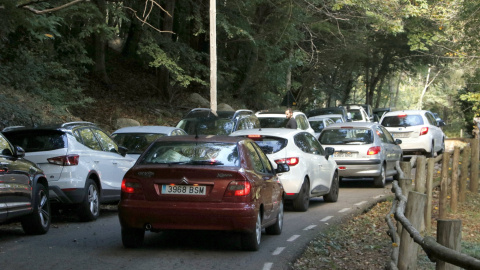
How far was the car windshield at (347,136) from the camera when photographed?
18.9 m

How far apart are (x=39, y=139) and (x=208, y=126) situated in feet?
26.2

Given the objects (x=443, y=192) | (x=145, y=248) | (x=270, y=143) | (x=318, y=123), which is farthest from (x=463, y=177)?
(x=318, y=123)

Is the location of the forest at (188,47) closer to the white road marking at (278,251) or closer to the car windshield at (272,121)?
the car windshield at (272,121)

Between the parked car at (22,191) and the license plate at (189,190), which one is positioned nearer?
the license plate at (189,190)

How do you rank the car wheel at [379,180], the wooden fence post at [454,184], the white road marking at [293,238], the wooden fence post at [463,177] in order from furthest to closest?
1. the car wheel at [379,180]
2. the wooden fence post at [463,177]
3. the wooden fence post at [454,184]
4. the white road marking at [293,238]

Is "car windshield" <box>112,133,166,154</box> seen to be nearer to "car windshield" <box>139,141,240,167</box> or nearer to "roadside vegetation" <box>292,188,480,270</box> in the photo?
"roadside vegetation" <box>292,188,480,270</box>

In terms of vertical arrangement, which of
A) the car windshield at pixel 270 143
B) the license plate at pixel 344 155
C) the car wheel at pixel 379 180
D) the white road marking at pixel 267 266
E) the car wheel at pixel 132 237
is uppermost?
the car windshield at pixel 270 143

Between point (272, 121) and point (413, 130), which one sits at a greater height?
point (272, 121)

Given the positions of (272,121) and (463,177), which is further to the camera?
(272,121)

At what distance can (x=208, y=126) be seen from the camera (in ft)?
63.5

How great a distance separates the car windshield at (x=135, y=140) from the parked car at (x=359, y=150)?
531 cm

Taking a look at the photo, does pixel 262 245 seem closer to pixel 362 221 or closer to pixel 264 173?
pixel 264 173

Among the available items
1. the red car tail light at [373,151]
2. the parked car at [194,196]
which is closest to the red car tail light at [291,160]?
the parked car at [194,196]

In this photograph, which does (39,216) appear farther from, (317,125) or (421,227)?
(317,125)
